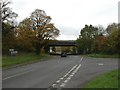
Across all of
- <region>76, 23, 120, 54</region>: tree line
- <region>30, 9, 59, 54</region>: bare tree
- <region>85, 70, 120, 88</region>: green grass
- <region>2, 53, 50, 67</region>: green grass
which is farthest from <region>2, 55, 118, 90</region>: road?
<region>30, 9, 59, 54</region>: bare tree

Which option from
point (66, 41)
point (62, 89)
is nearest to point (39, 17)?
point (66, 41)

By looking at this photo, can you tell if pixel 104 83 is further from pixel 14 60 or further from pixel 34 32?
pixel 34 32

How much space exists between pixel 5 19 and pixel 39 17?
897 inches

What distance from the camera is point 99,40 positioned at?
113 metres

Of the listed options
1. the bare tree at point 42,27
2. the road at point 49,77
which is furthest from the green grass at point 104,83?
the bare tree at point 42,27

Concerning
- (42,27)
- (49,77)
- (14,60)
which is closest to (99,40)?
(42,27)

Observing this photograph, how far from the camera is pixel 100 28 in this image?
151875 mm

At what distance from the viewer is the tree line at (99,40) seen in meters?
89.9

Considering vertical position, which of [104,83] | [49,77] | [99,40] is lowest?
[49,77]

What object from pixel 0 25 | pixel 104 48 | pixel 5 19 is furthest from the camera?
pixel 104 48

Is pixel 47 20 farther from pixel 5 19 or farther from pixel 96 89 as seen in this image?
pixel 96 89

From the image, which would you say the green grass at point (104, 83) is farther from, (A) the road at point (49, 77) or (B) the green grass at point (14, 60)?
(B) the green grass at point (14, 60)

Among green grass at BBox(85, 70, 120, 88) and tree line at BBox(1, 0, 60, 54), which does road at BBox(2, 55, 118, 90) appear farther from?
tree line at BBox(1, 0, 60, 54)

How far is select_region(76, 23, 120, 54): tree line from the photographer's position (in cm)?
8991
